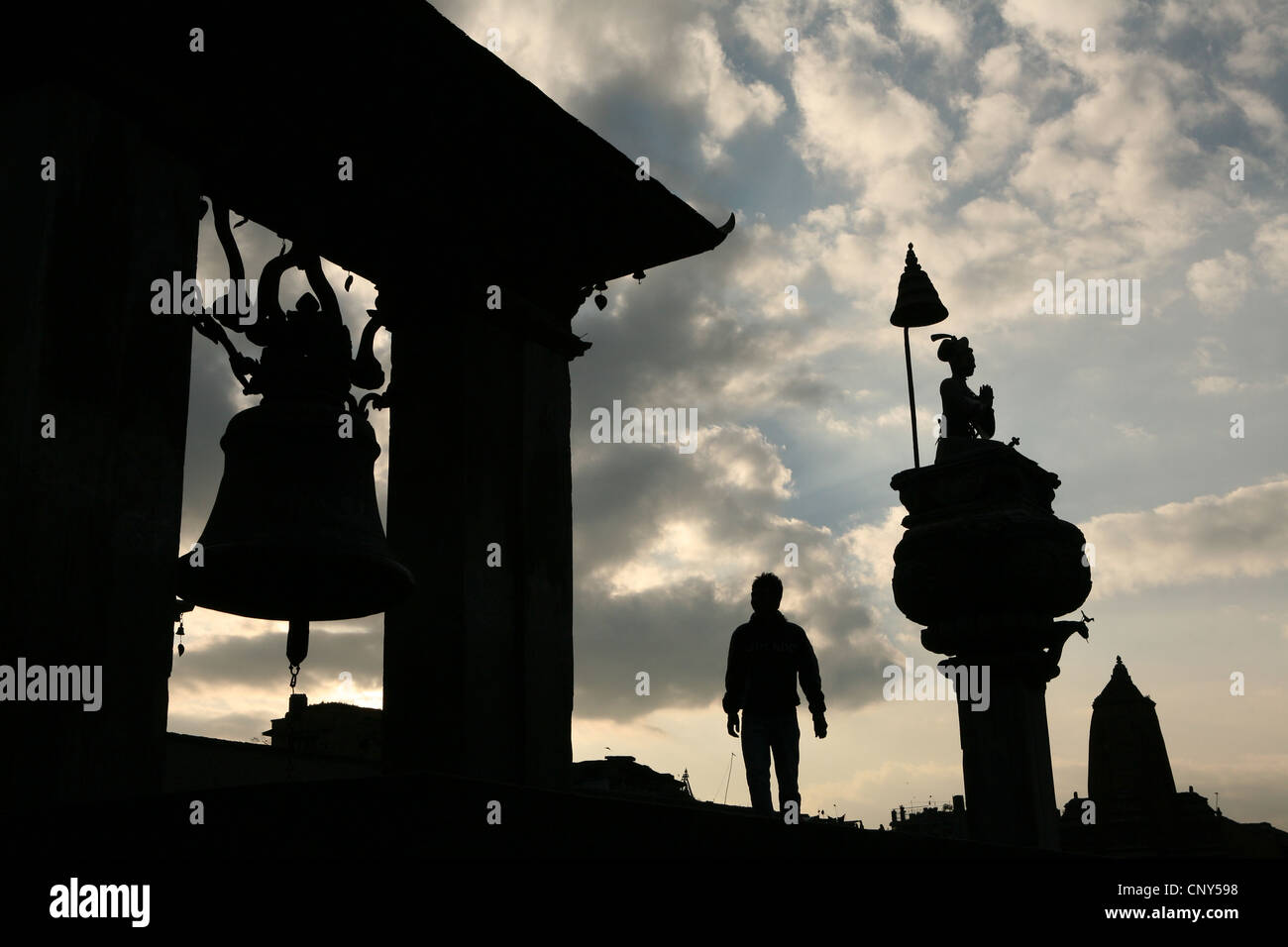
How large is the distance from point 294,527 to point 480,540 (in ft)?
3.36

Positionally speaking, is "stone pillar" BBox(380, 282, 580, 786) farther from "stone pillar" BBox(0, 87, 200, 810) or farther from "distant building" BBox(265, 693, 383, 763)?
"distant building" BBox(265, 693, 383, 763)

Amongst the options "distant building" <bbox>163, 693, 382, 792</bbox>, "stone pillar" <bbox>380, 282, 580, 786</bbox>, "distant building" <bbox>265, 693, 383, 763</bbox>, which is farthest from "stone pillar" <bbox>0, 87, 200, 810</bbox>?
"distant building" <bbox>265, 693, 383, 763</bbox>

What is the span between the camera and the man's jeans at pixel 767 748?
702 centimetres

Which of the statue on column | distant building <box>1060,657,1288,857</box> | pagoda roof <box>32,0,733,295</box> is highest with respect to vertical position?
the statue on column

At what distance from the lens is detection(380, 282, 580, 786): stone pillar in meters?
5.46

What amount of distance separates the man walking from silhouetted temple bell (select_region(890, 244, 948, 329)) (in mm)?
7276

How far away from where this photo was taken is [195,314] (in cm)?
459

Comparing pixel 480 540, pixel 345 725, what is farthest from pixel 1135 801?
pixel 345 725

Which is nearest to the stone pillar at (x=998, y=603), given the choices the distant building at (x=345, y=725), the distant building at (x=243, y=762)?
the distant building at (x=243, y=762)

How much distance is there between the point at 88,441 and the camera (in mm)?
4023
